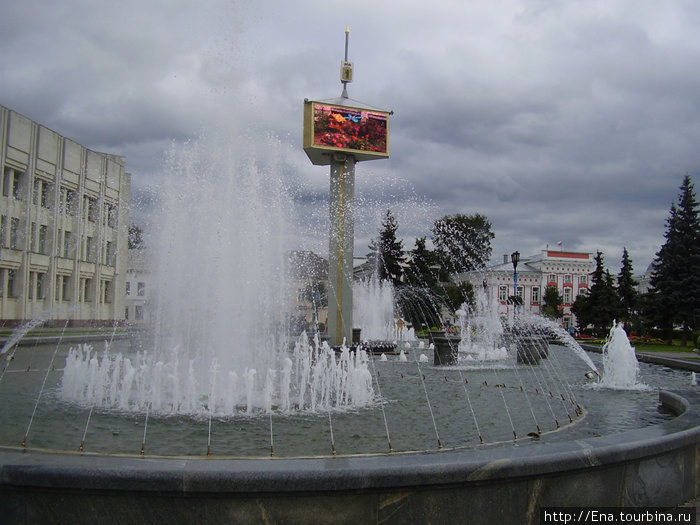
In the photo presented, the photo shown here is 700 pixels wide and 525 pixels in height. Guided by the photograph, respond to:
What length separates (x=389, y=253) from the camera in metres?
60.8

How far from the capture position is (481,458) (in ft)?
15.2

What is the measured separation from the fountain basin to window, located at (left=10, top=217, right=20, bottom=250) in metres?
35.5

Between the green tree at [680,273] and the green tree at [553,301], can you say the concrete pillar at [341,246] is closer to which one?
the green tree at [680,273]

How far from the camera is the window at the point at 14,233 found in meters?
35.7

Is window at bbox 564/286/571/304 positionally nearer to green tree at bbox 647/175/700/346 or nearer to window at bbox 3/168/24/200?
green tree at bbox 647/175/700/346

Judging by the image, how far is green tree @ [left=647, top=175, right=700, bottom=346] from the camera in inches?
1491

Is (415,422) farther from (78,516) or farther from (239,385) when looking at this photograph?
(78,516)

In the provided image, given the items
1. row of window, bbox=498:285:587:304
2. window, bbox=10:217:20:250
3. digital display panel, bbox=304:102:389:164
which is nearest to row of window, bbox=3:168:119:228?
window, bbox=10:217:20:250

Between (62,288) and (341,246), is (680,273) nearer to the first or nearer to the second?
(341,246)

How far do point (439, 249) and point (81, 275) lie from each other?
35.6 m

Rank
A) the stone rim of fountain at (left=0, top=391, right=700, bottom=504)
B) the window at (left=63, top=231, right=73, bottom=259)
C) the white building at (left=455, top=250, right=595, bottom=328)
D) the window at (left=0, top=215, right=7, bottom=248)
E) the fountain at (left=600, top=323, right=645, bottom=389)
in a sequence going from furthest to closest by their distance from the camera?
the white building at (left=455, top=250, right=595, bottom=328), the window at (left=63, top=231, right=73, bottom=259), the window at (left=0, top=215, right=7, bottom=248), the fountain at (left=600, top=323, right=645, bottom=389), the stone rim of fountain at (left=0, top=391, right=700, bottom=504)

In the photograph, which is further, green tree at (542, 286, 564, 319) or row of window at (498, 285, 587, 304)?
row of window at (498, 285, 587, 304)

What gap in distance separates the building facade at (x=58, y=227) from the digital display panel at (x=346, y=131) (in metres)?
18.6

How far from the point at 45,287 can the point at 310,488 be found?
3938 cm
